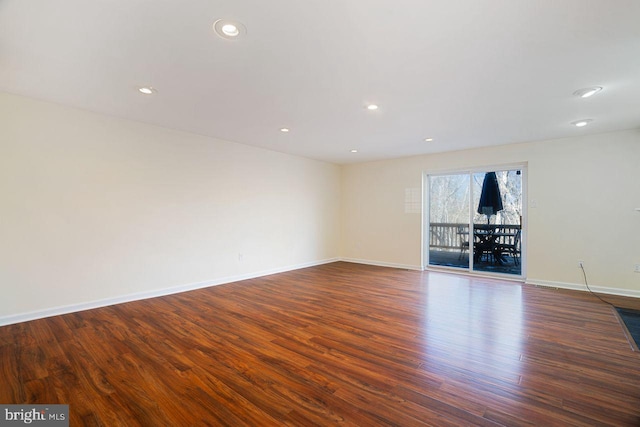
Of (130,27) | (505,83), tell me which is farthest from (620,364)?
(130,27)

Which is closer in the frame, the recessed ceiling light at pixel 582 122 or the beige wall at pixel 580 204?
the recessed ceiling light at pixel 582 122

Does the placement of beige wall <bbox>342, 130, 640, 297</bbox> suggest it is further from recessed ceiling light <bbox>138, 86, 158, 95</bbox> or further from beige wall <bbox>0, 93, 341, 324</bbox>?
recessed ceiling light <bbox>138, 86, 158, 95</bbox>

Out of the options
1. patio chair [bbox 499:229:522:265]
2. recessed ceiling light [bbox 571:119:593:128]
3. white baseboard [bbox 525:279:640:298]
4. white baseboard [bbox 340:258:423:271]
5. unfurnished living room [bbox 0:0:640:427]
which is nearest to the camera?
unfurnished living room [bbox 0:0:640:427]

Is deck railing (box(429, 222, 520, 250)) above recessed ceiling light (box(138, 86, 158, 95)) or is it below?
below

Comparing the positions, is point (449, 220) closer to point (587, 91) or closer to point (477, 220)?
point (477, 220)

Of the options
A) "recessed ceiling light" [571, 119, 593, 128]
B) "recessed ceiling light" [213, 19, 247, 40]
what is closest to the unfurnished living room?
"recessed ceiling light" [213, 19, 247, 40]

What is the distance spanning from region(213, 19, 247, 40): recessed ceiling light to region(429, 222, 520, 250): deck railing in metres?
5.29

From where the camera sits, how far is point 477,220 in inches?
218

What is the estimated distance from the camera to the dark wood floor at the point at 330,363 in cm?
165

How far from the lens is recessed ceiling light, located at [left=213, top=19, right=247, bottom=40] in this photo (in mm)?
1858

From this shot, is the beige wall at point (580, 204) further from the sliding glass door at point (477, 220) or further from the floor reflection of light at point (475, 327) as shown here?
the floor reflection of light at point (475, 327)

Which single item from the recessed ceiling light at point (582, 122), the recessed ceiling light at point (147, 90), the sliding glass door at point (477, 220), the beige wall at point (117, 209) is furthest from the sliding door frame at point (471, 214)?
the recessed ceiling light at point (147, 90)

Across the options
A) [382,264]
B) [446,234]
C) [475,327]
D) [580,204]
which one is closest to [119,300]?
[475,327]

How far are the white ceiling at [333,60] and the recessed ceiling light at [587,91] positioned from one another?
0.08 metres
